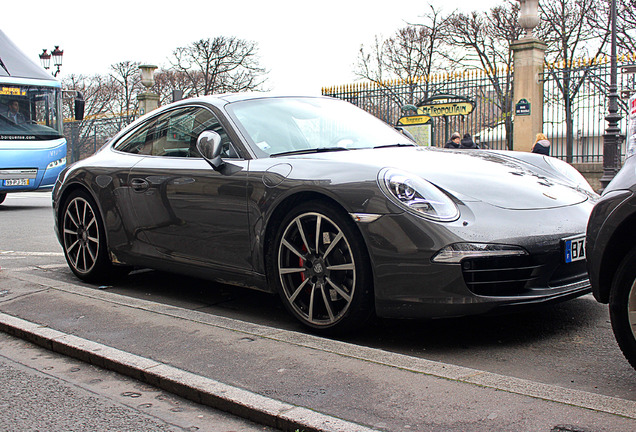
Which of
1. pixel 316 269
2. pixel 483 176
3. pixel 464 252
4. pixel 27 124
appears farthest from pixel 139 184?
pixel 27 124

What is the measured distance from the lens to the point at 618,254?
3.07 m

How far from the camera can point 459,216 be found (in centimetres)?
364

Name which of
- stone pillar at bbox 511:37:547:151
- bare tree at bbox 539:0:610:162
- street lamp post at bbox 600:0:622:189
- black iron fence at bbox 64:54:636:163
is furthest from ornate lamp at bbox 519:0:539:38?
bare tree at bbox 539:0:610:162

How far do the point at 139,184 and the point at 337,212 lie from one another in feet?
6.31

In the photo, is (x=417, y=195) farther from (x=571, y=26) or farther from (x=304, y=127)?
(x=571, y=26)

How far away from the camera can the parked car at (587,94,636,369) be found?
2961 millimetres

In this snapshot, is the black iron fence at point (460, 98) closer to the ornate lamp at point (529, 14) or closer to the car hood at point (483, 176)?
the ornate lamp at point (529, 14)

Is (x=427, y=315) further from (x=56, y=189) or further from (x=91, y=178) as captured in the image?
(x=56, y=189)

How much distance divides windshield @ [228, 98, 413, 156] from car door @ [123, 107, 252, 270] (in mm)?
190

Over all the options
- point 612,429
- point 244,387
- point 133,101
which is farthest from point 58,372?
point 133,101

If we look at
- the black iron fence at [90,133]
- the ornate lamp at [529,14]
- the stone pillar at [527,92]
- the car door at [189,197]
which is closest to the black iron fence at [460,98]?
the stone pillar at [527,92]

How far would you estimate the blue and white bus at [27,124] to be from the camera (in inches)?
605

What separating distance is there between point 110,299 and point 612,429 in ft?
11.4

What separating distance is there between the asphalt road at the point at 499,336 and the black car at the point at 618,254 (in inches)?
12.7
